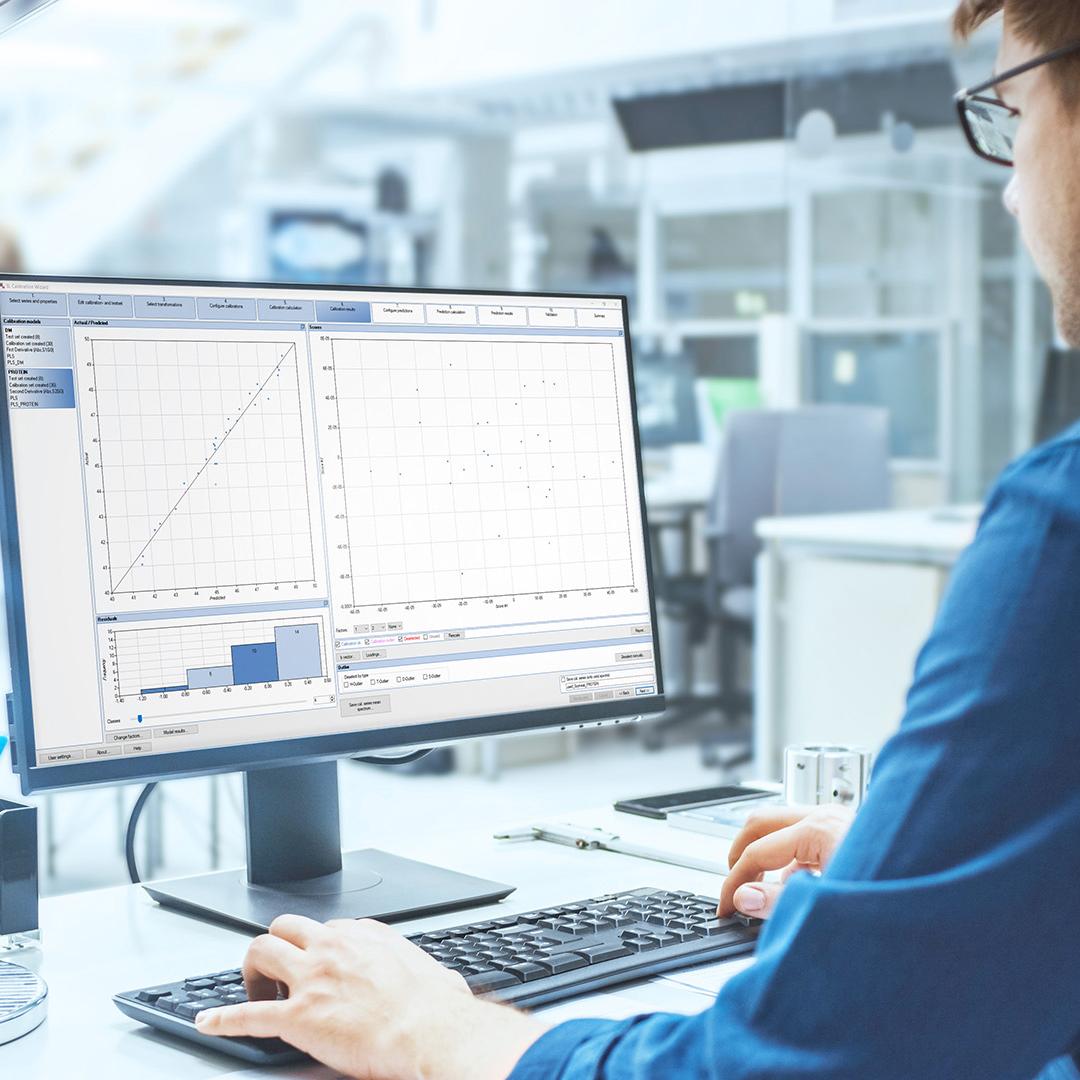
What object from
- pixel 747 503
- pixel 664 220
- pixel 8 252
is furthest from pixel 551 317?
pixel 664 220

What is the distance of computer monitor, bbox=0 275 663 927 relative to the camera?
995mm

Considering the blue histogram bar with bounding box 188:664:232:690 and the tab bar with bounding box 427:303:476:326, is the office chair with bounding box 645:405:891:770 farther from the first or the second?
the blue histogram bar with bounding box 188:664:232:690

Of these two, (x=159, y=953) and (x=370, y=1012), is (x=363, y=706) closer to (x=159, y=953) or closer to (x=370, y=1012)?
(x=159, y=953)

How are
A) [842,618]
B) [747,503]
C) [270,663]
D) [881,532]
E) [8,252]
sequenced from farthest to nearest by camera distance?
[8,252] < [747,503] < [842,618] < [881,532] < [270,663]

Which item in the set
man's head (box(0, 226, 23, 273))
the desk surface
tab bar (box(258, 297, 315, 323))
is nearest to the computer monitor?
tab bar (box(258, 297, 315, 323))

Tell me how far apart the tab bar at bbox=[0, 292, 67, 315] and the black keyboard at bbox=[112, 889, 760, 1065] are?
433 mm

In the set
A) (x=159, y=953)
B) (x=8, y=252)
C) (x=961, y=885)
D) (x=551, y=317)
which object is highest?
(x=8, y=252)

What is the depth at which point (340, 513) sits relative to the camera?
1.10 metres

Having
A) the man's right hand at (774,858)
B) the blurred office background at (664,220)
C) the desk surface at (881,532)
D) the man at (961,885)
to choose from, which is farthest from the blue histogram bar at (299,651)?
the desk surface at (881,532)

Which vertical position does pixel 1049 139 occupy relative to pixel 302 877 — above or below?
above

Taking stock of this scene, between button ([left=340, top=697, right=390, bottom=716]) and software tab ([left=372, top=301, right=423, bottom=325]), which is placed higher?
software tab ([left=372, top=301, right=423, bottom=325])

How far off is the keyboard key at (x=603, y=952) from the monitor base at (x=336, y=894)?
17 centimetres

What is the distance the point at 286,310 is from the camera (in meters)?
1.09

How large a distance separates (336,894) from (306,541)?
0.25 meters
